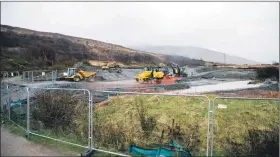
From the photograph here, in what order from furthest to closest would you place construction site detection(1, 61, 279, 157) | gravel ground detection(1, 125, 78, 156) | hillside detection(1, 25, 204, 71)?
hillside detection(1, 25, 204, 71)
construction site detection(1, 61, 279, 157)
gravel ground detection(1, 125, 78, 156)

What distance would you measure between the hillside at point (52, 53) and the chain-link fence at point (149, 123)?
30579 mm

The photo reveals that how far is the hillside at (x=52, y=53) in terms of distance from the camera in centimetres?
4598

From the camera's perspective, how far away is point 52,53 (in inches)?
2120

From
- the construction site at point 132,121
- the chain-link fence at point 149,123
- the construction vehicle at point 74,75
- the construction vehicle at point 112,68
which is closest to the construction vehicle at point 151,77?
the construction vehicle at point 74,75

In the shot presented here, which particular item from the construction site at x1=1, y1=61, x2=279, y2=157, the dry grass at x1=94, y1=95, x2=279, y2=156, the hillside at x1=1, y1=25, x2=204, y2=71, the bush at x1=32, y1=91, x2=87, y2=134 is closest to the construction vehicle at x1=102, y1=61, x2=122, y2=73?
the hillside at x1=1, y1=25, x2=204, y2=71

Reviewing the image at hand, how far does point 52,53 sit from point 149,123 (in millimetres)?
47881

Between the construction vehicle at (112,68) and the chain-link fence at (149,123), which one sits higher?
the construction vehicle at (112,68)

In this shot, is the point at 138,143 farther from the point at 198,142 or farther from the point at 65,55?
the point at 65,55

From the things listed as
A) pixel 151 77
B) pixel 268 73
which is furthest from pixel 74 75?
pixel 268 73

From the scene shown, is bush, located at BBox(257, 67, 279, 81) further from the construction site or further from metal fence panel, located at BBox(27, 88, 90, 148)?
metal fence panel, located at BBox(27, 88, 90, 148)

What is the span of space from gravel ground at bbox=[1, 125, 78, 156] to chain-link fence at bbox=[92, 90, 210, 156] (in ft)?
3.48

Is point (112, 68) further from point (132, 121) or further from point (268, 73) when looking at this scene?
point (132, 121)

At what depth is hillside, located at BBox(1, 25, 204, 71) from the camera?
4598 centimetres

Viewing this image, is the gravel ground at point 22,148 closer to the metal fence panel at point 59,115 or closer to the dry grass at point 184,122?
the metal fence panel at point 59,115
